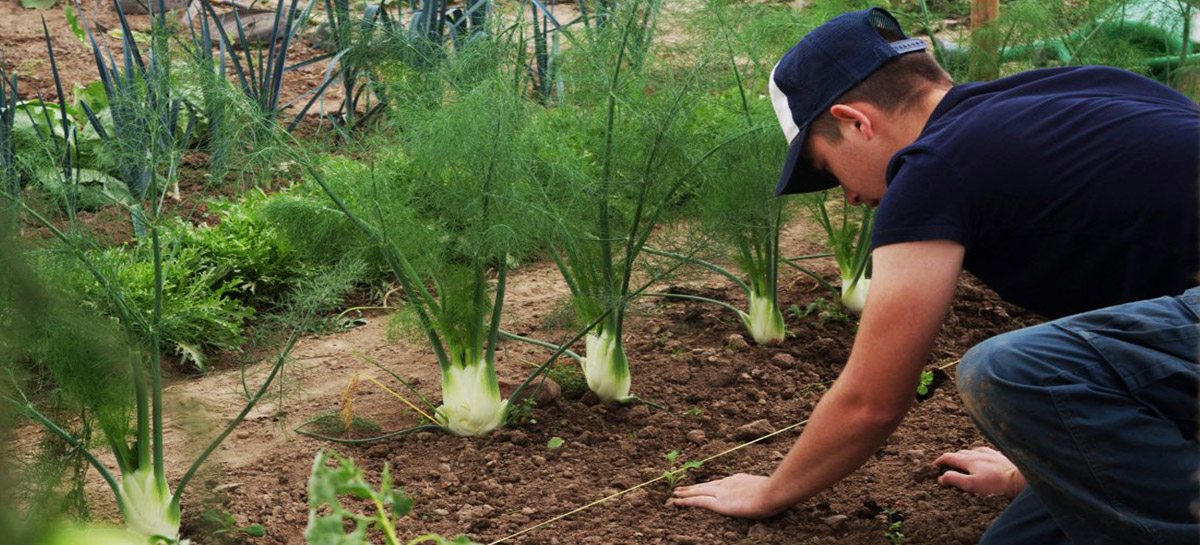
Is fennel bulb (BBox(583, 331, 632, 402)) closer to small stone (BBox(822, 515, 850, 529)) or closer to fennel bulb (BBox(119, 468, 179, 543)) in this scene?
small stone (BBox(822, 515, 850, 529))

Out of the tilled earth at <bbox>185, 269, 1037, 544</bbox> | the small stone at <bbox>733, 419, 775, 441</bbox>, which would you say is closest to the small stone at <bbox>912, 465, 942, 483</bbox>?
the tilled earth at <bbox>185, 269, 1037, 544</bbox>

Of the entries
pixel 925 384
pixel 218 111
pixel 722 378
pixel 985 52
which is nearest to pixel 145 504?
pixel 218 111

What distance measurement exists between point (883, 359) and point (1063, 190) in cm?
40

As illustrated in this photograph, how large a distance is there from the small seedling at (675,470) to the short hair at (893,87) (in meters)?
0.85

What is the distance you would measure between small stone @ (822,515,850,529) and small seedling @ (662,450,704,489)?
0.36 m

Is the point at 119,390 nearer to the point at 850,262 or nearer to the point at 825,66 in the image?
the point at 825,66

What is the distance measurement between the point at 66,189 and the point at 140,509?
0.73 metres

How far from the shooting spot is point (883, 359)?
1857 millimetres

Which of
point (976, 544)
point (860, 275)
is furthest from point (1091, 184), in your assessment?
point (860, 275)

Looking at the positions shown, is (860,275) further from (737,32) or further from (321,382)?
(321,382)

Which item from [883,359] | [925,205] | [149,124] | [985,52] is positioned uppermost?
[149,124]

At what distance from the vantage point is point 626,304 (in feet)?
9.43

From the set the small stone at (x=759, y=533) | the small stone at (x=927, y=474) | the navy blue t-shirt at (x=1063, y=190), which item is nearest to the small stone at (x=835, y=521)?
the small stone at (x=759, y=533)

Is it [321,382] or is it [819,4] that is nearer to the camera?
[321,382]
